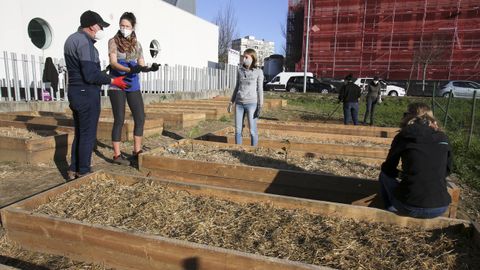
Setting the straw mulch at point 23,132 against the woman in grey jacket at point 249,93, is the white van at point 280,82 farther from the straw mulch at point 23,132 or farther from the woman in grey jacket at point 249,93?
the straw mulch at point 23,132

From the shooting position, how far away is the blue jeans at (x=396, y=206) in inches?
108

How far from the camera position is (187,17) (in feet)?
68.5

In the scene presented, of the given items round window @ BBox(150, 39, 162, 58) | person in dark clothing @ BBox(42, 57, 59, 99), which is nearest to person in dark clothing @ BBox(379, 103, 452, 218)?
person in dark clothing @ BBox(42, 57, 59, 99)

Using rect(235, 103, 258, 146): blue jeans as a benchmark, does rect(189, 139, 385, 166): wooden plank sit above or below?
below

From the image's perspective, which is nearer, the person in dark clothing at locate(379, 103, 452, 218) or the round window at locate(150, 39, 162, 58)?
the person in dark clothing at locate(379, 103, 452, 218)

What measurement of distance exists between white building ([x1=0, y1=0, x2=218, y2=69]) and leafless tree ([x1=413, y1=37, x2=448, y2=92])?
2069cm

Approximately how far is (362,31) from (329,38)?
3.43 metres

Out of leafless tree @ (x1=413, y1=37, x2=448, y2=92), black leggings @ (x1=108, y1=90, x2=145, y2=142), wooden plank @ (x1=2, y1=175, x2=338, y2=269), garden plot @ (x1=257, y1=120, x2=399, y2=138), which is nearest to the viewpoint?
wooden plank @ (x1=2, y1=175, x2=338, y2=269)

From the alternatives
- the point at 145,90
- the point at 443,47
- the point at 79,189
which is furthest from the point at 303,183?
the point at 443,47

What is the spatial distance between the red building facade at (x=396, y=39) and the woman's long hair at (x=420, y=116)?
30971 mm

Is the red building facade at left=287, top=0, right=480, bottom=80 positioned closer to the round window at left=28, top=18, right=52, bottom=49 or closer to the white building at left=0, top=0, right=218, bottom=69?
the white building at left=0, top=0, right=218, bottom=69

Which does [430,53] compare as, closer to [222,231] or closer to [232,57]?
[232,57]

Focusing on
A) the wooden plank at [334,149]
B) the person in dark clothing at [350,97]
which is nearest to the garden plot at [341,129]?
the wooden plank at [334,149]

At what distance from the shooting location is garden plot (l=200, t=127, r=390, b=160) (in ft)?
16.6
